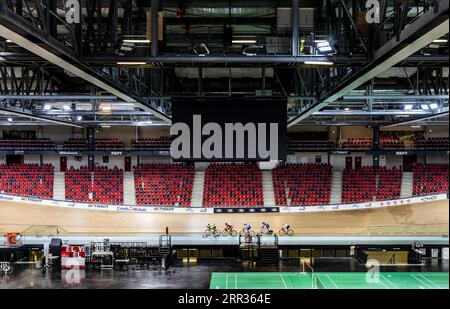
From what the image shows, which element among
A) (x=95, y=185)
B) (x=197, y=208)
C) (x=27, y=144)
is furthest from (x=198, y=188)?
(x=27, y=144)

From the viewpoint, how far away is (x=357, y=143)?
35.7 meters

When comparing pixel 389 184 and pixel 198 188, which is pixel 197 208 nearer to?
pixel 198 188

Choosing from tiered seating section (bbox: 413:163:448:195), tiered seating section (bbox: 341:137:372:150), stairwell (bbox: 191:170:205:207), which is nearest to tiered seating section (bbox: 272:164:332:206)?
tiered seating section (bbox: 341:137:372:150)

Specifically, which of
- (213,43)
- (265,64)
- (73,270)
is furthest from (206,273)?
(265,64)

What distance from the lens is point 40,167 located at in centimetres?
3253

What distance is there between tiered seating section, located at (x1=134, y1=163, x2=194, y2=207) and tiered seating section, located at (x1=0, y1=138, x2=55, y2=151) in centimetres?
653

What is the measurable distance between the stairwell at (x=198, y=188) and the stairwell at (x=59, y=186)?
8496 millimetres

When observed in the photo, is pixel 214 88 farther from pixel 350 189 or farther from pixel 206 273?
pixel 350 189

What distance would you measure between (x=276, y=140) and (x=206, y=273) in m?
16.5

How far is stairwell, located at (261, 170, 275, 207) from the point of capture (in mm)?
32769

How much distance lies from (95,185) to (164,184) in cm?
482

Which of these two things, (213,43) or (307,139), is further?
(307,139)

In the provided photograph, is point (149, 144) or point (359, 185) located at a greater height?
point (149, 144)

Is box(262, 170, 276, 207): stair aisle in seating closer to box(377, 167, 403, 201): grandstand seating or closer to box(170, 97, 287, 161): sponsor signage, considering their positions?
box(377, 167, 403, 201): grandstand seating
